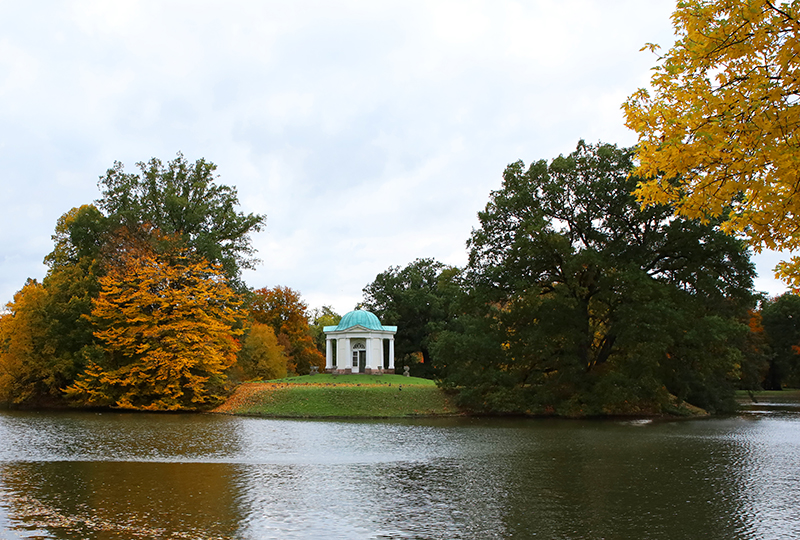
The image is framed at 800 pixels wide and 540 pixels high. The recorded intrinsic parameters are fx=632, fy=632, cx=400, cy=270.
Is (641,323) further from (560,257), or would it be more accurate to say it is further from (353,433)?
(353,433)

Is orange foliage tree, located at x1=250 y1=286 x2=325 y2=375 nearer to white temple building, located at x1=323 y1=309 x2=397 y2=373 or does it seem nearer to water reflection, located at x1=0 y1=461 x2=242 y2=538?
white temple building, located at x1=323 y1=309 x2=397 y2=373

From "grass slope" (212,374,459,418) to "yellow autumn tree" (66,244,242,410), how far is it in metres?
2.24

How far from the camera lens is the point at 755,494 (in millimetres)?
10969

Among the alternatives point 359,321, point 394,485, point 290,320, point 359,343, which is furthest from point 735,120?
point 290,320

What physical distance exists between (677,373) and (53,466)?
1081 inches

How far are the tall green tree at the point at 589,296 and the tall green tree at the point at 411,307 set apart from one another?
25.4 m

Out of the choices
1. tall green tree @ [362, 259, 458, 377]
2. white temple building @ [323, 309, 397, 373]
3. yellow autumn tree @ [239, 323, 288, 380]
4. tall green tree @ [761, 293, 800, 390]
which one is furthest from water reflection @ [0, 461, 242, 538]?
tall green tree @ [761, 293, 800, 390]

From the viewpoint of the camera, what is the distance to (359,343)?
162 ft

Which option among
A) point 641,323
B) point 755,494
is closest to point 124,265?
point 641,323

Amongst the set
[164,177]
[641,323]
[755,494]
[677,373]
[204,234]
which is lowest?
[755,494]

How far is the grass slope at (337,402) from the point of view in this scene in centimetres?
2977

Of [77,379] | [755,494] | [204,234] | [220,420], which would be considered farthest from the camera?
[204,234]

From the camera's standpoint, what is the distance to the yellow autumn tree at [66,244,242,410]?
31.9 metres

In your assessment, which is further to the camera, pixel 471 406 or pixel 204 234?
pixel 204 234
